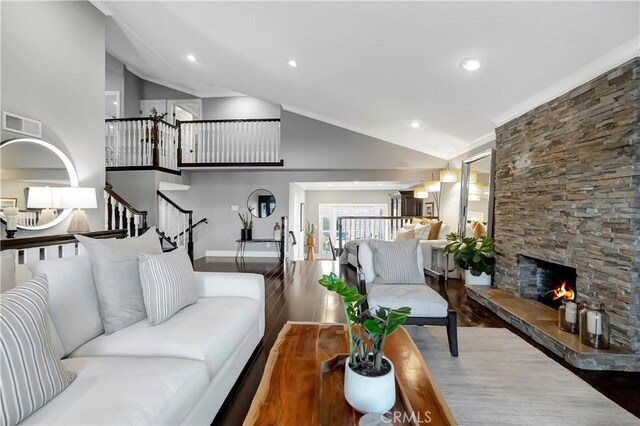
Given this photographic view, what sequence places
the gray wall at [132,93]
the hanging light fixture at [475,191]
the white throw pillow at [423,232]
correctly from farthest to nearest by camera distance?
1. the gray wall at [132,93]
2. the white throw pillow at [423,232]
3. the hanging light fixture at [475,191]

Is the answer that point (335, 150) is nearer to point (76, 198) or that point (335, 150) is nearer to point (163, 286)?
point (76, 198)

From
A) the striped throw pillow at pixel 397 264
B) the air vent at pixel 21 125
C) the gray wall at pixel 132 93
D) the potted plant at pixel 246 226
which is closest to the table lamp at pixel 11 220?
the air vent at pixel 21 125

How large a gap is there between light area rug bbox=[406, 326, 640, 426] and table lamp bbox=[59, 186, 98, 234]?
3.72 meters

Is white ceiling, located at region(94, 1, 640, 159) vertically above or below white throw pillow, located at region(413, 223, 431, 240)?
above

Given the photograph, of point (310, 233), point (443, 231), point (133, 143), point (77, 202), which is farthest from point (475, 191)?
point (133, 143)

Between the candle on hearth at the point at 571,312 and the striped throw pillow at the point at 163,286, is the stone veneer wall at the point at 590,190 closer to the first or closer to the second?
the candle on hearth at the point at 571,312

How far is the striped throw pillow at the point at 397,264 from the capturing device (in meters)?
2.97

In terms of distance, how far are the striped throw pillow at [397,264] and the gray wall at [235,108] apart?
19.2ft

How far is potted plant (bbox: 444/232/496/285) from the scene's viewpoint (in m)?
4.03

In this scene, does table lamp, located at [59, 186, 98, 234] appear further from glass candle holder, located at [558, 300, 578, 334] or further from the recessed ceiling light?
glass candle holder, located at [558, 300, 578, 334]

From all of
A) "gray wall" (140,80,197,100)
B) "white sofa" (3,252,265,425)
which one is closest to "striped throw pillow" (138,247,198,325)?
"white sofa" (3,252,265,425)

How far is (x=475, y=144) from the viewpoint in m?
5.03

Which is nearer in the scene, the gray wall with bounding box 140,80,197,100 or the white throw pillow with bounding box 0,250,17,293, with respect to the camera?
the white throw pillow with bounding box 0,250,17,293

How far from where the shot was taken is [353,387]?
106 centimetres
